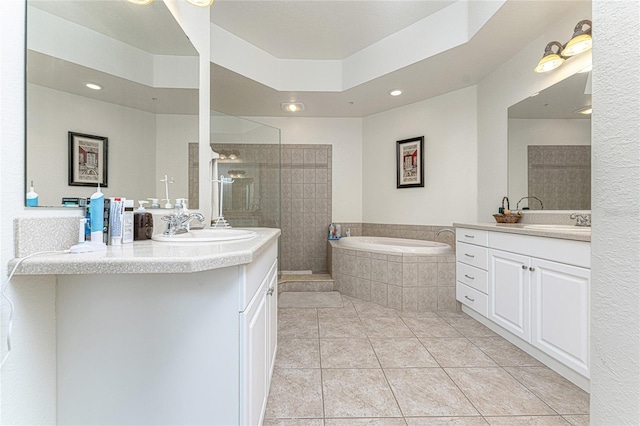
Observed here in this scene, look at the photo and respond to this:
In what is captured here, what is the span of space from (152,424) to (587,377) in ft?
6.56

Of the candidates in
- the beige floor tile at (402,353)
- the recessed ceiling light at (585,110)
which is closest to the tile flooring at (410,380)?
the beige floor tile at (402,353)

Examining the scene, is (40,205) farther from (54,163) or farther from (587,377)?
(587,377)

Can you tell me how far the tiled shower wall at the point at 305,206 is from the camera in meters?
4.03

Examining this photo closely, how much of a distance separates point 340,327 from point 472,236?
4.50 feet

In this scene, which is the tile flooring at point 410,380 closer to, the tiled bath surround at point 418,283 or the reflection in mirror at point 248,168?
the tiled bath surround at point 418,283

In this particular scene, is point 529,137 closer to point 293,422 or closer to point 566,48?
point 566,48

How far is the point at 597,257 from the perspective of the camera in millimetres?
646

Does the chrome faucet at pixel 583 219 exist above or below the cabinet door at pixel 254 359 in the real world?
above

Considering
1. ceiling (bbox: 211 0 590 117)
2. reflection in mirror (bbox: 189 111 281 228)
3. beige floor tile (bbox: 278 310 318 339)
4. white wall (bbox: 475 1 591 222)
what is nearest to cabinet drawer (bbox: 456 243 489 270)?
white wall (bbox: 475 1 591 222)

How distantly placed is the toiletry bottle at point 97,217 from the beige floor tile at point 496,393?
71.3 inches

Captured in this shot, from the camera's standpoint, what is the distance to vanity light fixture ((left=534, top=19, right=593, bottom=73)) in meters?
1.85

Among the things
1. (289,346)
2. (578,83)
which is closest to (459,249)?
(578,83)

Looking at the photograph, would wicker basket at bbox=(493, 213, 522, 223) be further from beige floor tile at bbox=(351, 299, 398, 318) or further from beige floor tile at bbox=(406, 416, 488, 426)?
beige floor tile at bbox=(406, 416, 488, 426)

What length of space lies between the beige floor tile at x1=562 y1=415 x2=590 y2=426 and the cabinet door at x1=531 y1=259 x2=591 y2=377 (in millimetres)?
211
